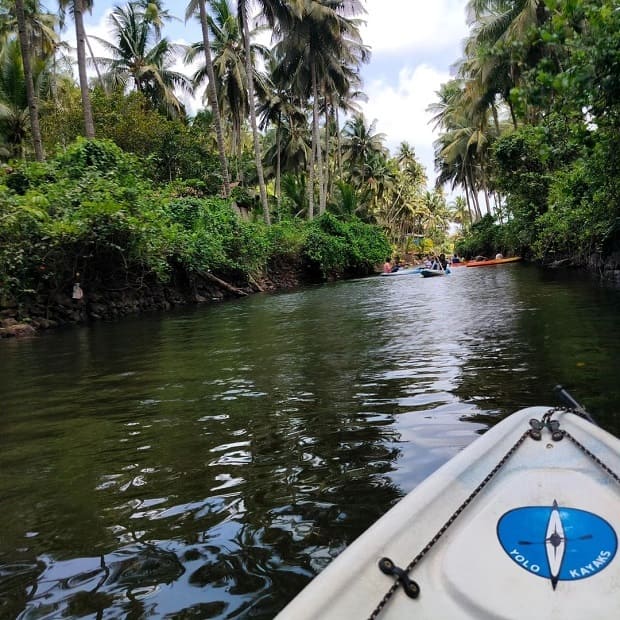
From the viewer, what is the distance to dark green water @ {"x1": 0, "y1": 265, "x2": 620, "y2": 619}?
2053 mm

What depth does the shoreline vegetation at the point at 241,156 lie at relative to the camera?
8.27 m

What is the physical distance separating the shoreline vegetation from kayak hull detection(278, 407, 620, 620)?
3.71 m

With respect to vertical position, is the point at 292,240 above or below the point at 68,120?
below

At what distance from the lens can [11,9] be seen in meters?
21.3

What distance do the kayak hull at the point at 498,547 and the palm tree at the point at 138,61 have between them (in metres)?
28.7

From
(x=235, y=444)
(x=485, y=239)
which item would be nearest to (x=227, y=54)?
(x=485, y=239)

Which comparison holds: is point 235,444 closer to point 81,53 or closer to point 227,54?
point 81,53

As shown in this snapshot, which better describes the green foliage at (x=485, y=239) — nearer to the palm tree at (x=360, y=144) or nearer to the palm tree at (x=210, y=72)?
the palm tree at (x=360, y=144)

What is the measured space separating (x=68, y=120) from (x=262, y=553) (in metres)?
23.9

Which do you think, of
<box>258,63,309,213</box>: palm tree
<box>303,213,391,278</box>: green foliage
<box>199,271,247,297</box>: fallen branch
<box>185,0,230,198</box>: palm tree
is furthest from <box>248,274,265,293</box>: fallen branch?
<box>258,63,309,213</box>: palm tree

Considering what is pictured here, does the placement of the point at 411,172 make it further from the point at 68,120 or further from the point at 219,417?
the point at 219,417

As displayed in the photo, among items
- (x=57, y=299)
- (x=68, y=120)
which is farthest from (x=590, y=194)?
(x=68, y=120)

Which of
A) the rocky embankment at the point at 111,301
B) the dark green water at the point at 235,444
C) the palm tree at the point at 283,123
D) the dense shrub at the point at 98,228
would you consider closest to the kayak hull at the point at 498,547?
the dark green water at the point at 235,444

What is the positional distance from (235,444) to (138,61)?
28.8 meters
